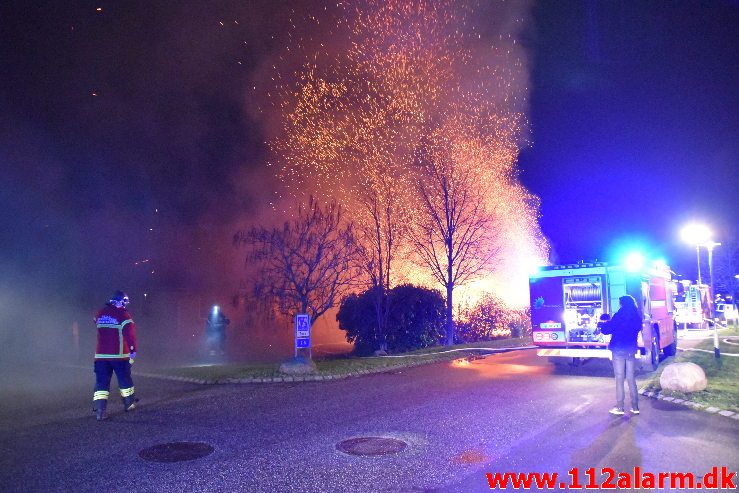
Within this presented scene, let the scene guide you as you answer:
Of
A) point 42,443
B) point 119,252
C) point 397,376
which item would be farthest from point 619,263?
point 119,252

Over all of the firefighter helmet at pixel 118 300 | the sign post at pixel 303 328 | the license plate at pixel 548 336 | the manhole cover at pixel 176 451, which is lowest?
the manhole cover at pixel 176 451

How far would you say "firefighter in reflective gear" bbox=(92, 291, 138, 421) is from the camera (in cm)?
852

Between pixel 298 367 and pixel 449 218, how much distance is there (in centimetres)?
1581

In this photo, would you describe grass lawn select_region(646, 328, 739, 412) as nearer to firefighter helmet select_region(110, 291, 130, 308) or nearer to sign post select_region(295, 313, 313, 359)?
sign post select_region(295, 313, 313, 359)

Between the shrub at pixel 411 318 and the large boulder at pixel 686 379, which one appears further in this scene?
the shrub at pixel 411 318

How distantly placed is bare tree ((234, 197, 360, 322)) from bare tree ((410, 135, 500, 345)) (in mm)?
5378

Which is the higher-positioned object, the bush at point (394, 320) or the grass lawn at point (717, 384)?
the bush at point (394, 320)

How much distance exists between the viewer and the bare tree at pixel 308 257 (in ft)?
67.2

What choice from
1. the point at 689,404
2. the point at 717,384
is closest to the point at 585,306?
the point at 717,384

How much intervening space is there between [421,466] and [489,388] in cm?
572

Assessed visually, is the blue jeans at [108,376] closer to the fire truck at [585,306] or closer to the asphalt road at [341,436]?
the asphalt road at [341,436]

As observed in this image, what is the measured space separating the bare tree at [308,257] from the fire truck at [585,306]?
8347 millimetres

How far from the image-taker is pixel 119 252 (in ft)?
78.6

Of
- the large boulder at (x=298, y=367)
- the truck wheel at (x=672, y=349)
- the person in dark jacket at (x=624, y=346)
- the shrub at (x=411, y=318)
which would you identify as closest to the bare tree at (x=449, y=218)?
the shrub at (x=411, y=318)
